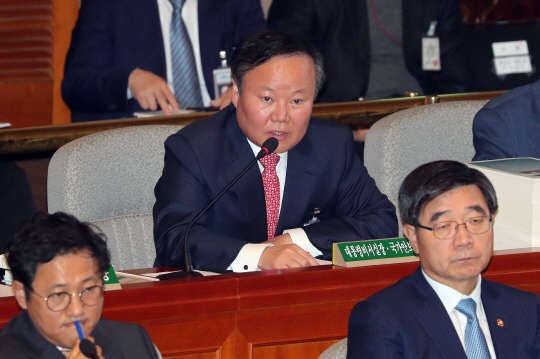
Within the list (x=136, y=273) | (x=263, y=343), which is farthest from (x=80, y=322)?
(x=136, y=273)

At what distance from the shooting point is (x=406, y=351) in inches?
58.4

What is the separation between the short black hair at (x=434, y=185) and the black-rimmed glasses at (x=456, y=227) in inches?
1.7

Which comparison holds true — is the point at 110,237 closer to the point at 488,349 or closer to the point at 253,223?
the point at 253,223

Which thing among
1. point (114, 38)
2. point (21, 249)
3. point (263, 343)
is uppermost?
point (114, 38)

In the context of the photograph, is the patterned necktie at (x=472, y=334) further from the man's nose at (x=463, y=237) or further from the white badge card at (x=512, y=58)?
the white badge card at (x=512, y=58)

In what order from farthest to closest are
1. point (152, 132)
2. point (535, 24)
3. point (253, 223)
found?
point (535, 24)
point (152, 132)
point (253, 223)

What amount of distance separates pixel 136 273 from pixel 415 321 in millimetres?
747

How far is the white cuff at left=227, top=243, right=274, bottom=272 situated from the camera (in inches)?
80.1

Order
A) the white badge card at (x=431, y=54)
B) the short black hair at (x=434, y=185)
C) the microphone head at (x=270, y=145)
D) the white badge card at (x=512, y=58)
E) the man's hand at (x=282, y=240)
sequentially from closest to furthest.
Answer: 1. the short black hair at (x=434, y=185)
2. the microphone head at (x=270, y=145)
3. the man's hand at (x=282, y=240)
4. the white badge card at (x=431, y=54)
5. the white badge card at (x=512, y=58)

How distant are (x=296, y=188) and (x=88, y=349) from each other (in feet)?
3.70

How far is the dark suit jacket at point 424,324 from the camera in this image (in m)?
1.48

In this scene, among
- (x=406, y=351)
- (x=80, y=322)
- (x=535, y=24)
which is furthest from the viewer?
(x=535, y=24)

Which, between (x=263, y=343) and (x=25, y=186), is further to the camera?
(x=25, y=186)

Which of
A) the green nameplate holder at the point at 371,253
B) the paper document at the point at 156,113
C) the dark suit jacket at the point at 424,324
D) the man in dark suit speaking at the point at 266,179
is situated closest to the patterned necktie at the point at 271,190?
the man in dark suit speaking at the point at 266,179
